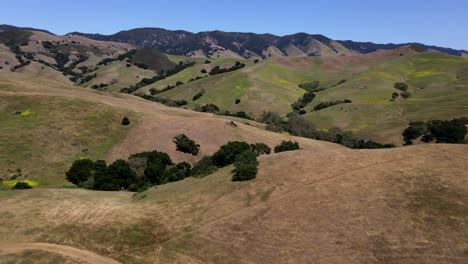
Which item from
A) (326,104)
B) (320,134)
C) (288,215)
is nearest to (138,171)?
(288,215)

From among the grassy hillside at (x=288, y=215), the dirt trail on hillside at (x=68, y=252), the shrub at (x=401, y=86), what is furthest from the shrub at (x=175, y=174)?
the shrub at (x=401, y=86)

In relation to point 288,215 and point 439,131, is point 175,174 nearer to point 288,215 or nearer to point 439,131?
point 288,215

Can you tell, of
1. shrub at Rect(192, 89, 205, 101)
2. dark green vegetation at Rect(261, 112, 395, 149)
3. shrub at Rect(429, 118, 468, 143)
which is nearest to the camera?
shrub at Rect(429, 118, 468, 143)

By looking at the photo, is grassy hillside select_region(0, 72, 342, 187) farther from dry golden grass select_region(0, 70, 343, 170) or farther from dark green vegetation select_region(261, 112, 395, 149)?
dark green vegetation select_region(261, 112, 395, 149)

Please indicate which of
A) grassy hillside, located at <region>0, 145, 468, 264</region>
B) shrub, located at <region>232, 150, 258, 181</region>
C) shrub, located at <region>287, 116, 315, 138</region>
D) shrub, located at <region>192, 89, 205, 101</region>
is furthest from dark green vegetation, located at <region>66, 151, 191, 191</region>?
shrub, located at <region>192, 89, 205, 101</region>

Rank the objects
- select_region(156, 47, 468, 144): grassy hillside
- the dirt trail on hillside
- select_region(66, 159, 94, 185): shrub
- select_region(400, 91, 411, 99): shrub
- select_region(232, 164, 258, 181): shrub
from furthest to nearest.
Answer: select_region(400, 91, 411, 99): shrub, select_region(156, 47, 468, 144): grassy hillside, select_region(66, 159, 94, 185): shrub, select_region(232, 164, 258, 181): shrub, the dirt trail on hillside
